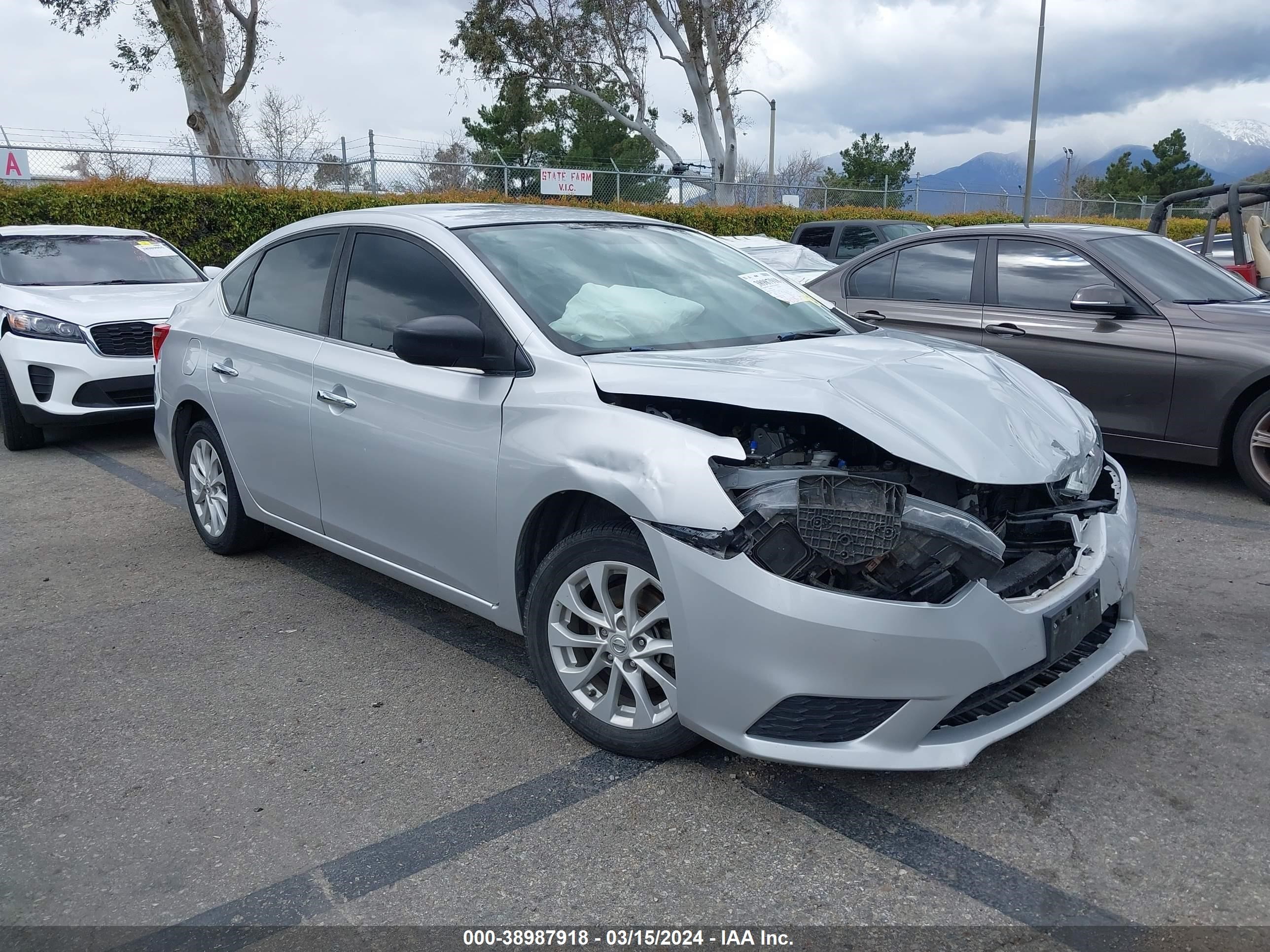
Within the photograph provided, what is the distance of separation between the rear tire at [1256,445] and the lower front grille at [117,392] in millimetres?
7177

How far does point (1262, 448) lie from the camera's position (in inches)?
224

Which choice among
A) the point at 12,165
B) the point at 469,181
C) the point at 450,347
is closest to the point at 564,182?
the point at 469,181

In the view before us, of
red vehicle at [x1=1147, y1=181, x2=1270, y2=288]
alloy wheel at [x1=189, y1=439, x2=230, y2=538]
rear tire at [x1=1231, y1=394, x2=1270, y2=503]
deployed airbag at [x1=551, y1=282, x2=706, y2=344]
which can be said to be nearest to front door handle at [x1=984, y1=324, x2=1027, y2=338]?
rear tire at [x1=1231, y1=394, x2=1270, y2=503]

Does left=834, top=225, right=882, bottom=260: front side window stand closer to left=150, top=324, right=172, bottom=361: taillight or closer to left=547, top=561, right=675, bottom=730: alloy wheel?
left=150, top=324, right=172, bottom=361: taillight

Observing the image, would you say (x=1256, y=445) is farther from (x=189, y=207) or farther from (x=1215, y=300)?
(x=189, y=207)

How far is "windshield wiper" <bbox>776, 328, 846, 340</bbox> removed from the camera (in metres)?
3.84

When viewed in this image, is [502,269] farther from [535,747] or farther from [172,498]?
[172,498]

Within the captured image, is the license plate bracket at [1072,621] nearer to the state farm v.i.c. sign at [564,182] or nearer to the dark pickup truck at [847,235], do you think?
the dark pickup truck at [847,235]

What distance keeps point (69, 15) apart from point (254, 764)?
78.5 ft

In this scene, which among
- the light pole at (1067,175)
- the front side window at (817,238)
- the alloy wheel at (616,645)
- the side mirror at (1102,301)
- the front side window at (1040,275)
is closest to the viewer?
the alloy wheel at (616,645)

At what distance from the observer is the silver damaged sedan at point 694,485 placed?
8.75 ft

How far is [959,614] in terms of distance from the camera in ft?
8.60

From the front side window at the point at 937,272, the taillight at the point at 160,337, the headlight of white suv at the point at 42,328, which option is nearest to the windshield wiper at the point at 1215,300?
the front side window at the point at 937,272

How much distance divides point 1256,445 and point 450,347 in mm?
4642
